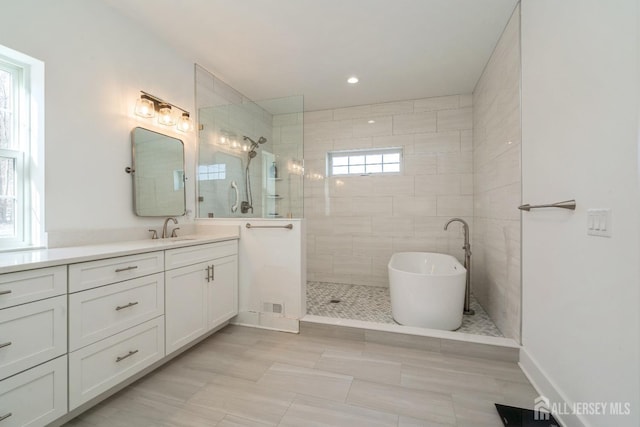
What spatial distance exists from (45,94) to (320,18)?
1.95m

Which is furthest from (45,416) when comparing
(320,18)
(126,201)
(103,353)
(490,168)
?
(490,168)

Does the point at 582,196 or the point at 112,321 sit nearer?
the point at 582,196

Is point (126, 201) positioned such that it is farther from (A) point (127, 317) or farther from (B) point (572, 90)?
(B) point (572, 90)

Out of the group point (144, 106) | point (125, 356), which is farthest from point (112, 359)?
point (144, 106)

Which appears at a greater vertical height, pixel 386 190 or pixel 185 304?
pixel 386 190

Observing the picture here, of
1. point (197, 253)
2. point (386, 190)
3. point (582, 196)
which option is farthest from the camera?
point (386, 190)

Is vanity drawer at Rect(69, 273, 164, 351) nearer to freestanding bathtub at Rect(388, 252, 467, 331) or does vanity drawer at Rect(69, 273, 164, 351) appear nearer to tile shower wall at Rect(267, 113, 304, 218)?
tile shower wall at Rect(267, 113, 304, 218)

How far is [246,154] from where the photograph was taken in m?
3.22

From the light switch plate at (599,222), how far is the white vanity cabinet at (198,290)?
7.80 feet

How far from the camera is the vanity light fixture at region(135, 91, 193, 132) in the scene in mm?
2318

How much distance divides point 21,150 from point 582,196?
3.13 meters

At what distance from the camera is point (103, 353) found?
4.98ft

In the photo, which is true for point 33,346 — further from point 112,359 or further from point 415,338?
point 415,338

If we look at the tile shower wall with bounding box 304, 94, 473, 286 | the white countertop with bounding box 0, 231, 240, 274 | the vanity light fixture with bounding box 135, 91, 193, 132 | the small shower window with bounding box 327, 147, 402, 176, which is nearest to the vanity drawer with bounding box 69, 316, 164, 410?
the white countertop with bounding box 0, 231, 240, 274
